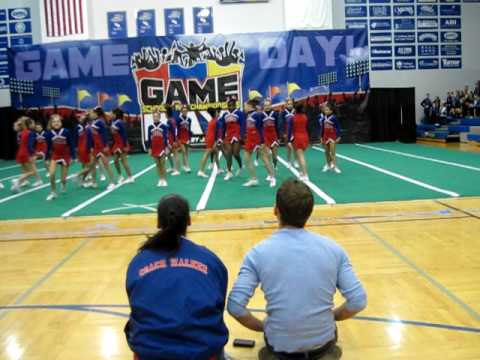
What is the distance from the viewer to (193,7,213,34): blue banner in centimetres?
2311

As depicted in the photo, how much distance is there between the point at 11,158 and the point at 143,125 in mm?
5997

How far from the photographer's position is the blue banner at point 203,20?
23.1 m

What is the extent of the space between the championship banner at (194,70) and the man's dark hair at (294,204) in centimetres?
1956

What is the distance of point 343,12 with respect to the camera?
23.9 meters

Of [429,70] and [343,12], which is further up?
[343,12]

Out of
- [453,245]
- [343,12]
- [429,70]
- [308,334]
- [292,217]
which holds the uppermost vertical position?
[343,12]

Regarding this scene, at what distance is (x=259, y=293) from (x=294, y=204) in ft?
7.21

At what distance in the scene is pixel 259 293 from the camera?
15.2ft

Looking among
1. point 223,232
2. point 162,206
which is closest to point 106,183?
point 223,232

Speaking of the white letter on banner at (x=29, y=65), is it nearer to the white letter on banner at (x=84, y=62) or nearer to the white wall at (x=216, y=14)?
the white letter on banner at (x=84, y=62)

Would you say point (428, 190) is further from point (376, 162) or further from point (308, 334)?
point (308, 334)

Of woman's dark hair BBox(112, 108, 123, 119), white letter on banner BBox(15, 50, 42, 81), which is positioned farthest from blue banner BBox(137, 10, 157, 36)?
woman's dark hair BBox(112, 108, 123, 119)

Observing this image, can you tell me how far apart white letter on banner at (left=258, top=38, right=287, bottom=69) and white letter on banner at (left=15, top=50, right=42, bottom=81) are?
9.03 meters

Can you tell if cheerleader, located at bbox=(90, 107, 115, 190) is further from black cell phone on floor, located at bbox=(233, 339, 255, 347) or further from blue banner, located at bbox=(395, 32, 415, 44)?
blue banner, located at bbox=(395, 32, 415, 44)
